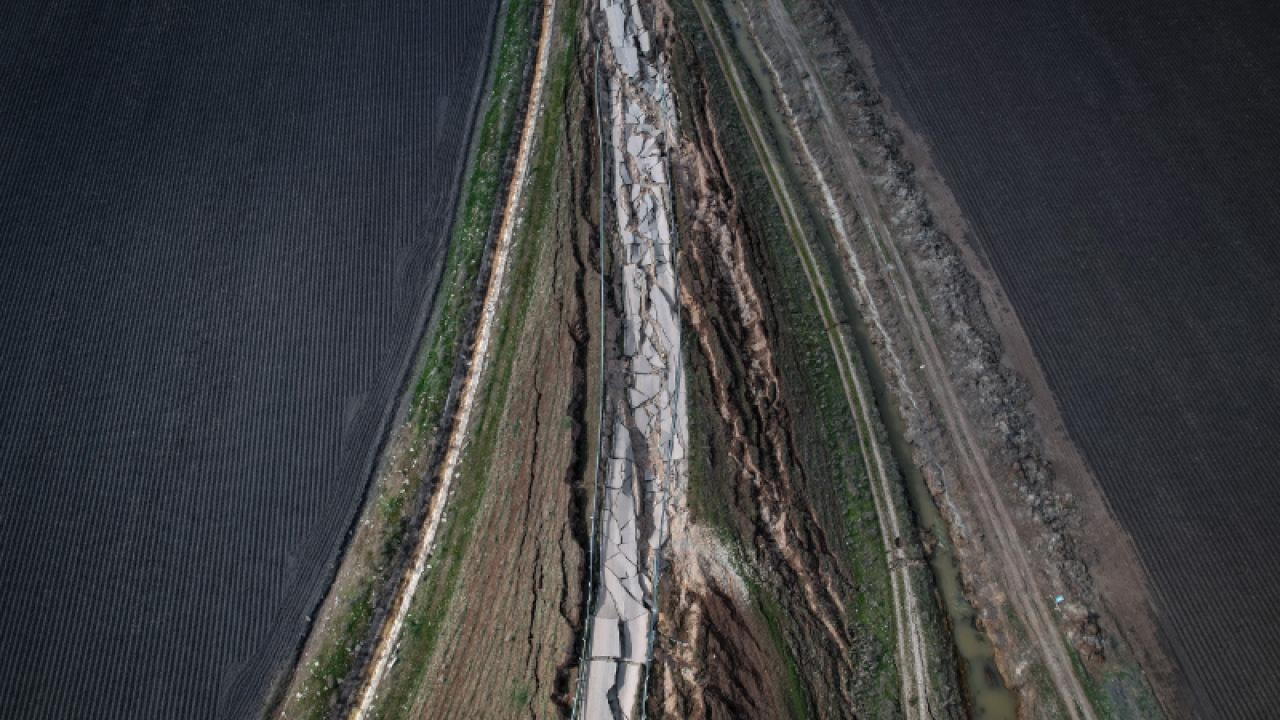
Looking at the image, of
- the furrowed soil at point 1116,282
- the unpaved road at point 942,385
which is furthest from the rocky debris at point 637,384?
the furrowed soil at point 1116,282

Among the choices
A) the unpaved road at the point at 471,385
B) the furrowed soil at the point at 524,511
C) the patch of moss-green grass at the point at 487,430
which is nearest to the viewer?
the furrowed soil at the point at 524,511

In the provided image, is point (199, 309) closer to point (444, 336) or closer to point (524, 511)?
point (444, 336)

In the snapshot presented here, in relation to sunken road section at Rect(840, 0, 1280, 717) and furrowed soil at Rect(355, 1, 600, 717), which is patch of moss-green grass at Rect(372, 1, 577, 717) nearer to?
furrowed soil at Rect(355, 1, 600, 717)

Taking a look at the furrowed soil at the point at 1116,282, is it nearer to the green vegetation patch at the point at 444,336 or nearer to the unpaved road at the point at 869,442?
the unpaved road at the point at 869,442

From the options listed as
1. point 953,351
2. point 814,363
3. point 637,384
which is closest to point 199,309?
point 637,384

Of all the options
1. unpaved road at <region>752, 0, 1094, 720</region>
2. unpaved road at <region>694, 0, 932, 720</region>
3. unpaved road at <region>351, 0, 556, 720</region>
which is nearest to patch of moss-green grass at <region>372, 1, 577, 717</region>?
unpaved road at <region>351, 0, 556, 720</region>
